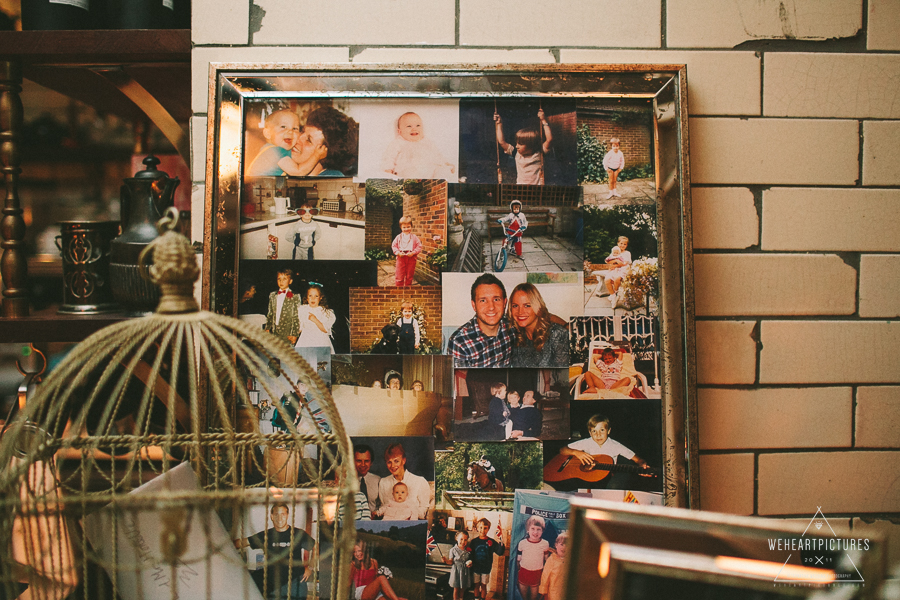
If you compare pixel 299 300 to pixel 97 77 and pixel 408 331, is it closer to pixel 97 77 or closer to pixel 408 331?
pixel 408 331

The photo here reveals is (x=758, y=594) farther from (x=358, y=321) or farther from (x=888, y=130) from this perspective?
(x=888, y=130)

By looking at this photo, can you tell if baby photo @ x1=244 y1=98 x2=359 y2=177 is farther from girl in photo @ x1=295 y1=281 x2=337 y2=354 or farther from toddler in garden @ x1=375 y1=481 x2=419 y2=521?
toddler in garden @ x1=375 y1=481 x2=419 y2=521

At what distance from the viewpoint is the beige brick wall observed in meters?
0.94

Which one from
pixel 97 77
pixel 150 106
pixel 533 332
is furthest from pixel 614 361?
pixel 97 77

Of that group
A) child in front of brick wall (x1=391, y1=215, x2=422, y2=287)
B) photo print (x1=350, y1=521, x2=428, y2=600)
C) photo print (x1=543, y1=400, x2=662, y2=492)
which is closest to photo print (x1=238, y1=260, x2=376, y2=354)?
child in front of brick wall (x1=391, y1=215, x2=422, y2=287)

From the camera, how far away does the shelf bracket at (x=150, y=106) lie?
989mm

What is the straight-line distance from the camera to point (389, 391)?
918 millimetres

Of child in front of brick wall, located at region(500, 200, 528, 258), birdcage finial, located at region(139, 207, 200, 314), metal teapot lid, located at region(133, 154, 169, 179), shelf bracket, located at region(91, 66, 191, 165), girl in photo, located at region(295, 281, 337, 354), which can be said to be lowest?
girl in photo, located at region(295, 281, 337, 354)

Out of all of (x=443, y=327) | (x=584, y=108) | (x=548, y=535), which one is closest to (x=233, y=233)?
(x=443, y=327)

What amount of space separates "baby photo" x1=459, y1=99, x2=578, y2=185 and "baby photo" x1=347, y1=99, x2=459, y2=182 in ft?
0.07

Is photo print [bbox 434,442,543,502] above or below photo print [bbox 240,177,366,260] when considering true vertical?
below

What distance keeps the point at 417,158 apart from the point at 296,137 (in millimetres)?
212

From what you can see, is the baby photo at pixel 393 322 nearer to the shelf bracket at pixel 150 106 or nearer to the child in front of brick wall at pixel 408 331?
the child in front of brick wall at pixel 408 331

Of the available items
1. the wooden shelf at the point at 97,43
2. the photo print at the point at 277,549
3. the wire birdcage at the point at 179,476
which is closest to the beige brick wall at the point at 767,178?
the wooden shelf at the point at 97,43
